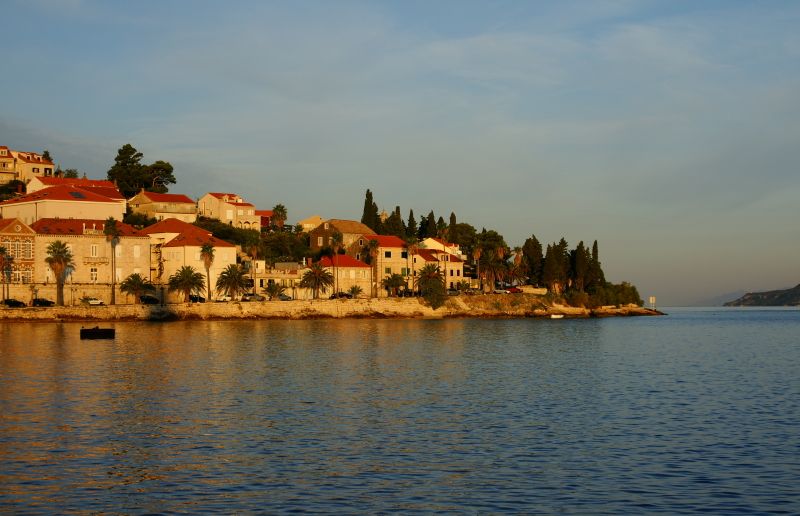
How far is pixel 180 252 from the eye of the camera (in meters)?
118

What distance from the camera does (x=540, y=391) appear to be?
43562 millimetres

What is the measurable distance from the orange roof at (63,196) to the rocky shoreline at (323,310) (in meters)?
25.0

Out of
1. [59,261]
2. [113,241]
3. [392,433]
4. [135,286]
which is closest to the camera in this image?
[392,433]

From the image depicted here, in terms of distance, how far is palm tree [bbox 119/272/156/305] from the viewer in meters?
110

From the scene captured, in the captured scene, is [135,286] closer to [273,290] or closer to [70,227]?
[70,227]

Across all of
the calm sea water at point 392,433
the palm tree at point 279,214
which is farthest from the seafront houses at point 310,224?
the calm sea water at point 392,433

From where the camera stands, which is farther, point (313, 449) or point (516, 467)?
point (313, 449)

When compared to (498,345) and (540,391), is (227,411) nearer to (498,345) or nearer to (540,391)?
(540,391)

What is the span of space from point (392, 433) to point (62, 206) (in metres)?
103

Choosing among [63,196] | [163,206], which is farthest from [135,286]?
[163,206]

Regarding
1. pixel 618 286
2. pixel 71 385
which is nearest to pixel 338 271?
pixel 618 286

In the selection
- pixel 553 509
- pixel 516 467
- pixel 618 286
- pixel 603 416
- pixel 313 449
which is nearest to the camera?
pixel 553 509

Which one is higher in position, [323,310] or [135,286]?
[135,286]

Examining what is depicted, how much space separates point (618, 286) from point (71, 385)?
148m
